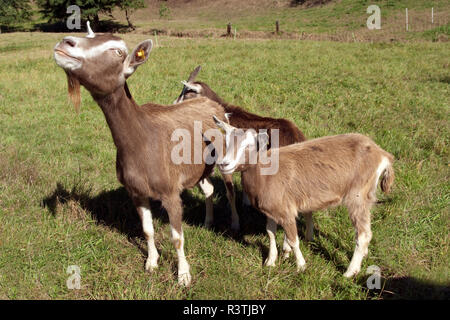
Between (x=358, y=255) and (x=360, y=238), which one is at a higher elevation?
(x=360, y=238)

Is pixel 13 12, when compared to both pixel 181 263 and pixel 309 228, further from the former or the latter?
pixel 309 228

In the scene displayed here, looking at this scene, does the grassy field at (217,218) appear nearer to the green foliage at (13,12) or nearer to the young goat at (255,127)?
the young goat at (255,127)

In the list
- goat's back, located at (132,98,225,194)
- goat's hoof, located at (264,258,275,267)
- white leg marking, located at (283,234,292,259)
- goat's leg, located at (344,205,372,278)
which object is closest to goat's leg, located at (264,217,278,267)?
goat's hoof, located at (264,258,275,267)

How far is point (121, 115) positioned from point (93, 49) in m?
0.79

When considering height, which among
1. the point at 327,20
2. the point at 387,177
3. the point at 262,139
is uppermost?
the point at 327,20

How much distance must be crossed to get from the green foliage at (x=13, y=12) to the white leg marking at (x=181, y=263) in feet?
165

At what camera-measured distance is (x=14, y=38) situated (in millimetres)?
32656

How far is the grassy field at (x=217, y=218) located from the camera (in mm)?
3908

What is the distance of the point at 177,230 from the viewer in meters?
4.02

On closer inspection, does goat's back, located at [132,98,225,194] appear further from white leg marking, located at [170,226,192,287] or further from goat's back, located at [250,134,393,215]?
goat's back, located at [250,134,393,215]

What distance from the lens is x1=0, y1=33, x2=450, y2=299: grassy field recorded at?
3.91m

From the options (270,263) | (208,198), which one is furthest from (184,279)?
(208,198)
